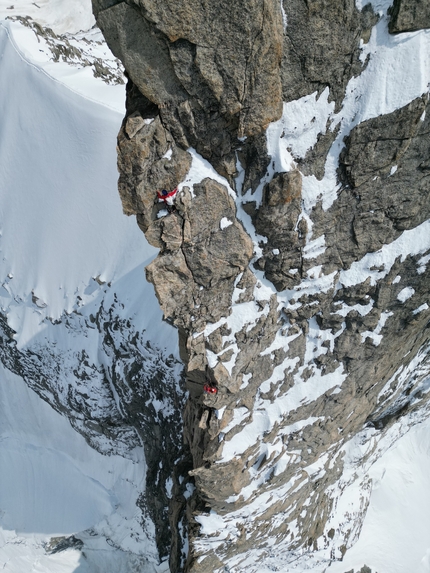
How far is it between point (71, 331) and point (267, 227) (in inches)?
256

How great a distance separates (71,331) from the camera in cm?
995

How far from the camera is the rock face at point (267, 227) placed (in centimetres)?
403

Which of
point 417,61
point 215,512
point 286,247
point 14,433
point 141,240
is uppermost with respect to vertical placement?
point 141,240

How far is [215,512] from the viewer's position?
7125 mm

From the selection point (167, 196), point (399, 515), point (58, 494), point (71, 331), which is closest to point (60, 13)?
point (71, 331)

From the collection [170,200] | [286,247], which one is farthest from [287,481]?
[170,200]

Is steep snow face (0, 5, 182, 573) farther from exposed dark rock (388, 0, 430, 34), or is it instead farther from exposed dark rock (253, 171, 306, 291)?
exposed dark rock (388, 0, 430, 34)

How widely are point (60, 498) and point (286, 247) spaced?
35.1ft

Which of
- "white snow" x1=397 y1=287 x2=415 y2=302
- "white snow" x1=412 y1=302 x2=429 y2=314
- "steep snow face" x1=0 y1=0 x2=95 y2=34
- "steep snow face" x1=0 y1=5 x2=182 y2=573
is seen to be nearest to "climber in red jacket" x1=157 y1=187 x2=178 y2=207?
"white snow" x1=397 y1=287 x2=415 y2=302

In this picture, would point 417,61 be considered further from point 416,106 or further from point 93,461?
point 93,461

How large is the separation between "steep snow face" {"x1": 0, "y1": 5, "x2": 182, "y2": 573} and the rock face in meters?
2.85

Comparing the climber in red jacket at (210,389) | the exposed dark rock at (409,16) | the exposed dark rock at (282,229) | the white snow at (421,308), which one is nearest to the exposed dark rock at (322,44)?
the exposed dark rock at (409,16)

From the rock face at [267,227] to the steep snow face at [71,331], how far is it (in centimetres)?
285

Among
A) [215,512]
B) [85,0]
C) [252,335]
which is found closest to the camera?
[252,335]
